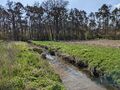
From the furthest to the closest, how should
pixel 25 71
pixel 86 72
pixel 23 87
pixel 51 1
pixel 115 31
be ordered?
1. pixel 115 31
2. pixel 51 1
3. pixel 86 72
4. pixel 25 71
5. pixel 23 87

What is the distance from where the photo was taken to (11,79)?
1088 cm

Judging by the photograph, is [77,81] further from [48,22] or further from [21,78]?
[48,22]

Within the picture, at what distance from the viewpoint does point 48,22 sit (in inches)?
3482

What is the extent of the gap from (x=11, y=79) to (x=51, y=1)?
76995 millimetres

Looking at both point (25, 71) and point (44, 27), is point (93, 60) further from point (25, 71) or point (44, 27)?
point (44, 27)

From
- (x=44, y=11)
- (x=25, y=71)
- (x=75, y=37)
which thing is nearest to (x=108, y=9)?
(x=75, y=37)

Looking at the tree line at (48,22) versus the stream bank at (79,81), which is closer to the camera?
the stream bank at (79,81)

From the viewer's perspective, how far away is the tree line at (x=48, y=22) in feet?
279

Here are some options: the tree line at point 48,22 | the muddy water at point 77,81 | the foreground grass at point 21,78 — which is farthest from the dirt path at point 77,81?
the tree line at point 48,22

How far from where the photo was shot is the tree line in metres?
85.1

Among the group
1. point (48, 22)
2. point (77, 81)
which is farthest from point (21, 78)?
point (48, 22)

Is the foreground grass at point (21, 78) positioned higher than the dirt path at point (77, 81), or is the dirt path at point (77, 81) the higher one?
the foreground grass at point (21, 78)

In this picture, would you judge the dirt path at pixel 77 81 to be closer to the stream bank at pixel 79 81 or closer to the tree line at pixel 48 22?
the stream bank at pixel 79 81

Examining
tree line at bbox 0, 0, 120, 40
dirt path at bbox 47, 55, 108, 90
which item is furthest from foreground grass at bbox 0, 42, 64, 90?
tree line at bbox 0, 0, 120, 40
